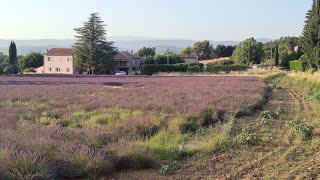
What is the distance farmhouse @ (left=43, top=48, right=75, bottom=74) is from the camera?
10844cm

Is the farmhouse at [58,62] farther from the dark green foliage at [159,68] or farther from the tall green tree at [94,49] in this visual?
the dark green foliage at [159,68]

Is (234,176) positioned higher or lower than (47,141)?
lower

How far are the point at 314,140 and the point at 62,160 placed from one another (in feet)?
21.6

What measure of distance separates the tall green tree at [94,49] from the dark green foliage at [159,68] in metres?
8.24

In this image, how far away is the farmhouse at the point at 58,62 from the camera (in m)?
108

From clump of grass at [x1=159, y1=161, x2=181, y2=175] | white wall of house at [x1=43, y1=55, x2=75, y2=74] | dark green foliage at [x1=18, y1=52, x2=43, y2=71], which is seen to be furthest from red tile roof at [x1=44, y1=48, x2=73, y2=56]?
clump of grass at [x1=159, y1=161, x2=181, y2=175]

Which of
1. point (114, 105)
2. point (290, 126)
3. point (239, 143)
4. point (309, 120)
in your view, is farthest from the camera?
point (114, 105)

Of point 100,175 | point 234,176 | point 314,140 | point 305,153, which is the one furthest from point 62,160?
point 314,140

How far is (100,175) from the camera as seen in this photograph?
7191 millimetres

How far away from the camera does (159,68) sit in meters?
85.6

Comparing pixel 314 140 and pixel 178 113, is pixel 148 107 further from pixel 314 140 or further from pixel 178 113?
pixel 314 140

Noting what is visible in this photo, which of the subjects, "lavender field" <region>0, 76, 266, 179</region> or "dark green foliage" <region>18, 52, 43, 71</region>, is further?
"dark green foliage" <region>18, 52, 43, 71</region>

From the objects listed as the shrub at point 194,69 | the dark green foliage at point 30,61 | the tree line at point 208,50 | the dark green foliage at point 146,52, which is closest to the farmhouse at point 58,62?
the dark green foliage at point 30,61

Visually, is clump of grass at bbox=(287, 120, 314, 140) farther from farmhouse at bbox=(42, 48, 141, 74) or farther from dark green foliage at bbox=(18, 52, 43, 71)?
dark green foliage at bbox=(18, 52, 43, 71)
